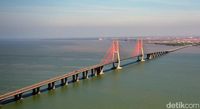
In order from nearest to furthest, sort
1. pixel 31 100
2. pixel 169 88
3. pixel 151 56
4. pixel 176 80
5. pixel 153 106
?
pixel 153 106, pixel 31 100, pixel 169 88, pixel 176 80, pixel 151 56

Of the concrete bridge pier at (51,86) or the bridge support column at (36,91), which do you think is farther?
the concrete bridge pier at (51,86)

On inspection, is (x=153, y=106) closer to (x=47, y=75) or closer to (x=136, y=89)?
(x=136, y=89)

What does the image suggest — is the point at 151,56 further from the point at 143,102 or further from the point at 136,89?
the point at 143,102

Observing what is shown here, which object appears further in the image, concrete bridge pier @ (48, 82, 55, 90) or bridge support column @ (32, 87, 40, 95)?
concrete bridge pier @ (48, 82, 55, 90)

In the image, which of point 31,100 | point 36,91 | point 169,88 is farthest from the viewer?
point 169,88

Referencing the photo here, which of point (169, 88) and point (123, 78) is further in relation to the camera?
point (123, 78)

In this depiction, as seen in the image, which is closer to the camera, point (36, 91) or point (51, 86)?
point (36, 91)

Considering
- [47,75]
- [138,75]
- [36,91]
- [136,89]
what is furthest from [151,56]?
[36,91]

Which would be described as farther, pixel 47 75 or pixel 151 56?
pixel 151 56

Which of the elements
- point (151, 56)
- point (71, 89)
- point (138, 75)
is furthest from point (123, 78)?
point (151, 56)
